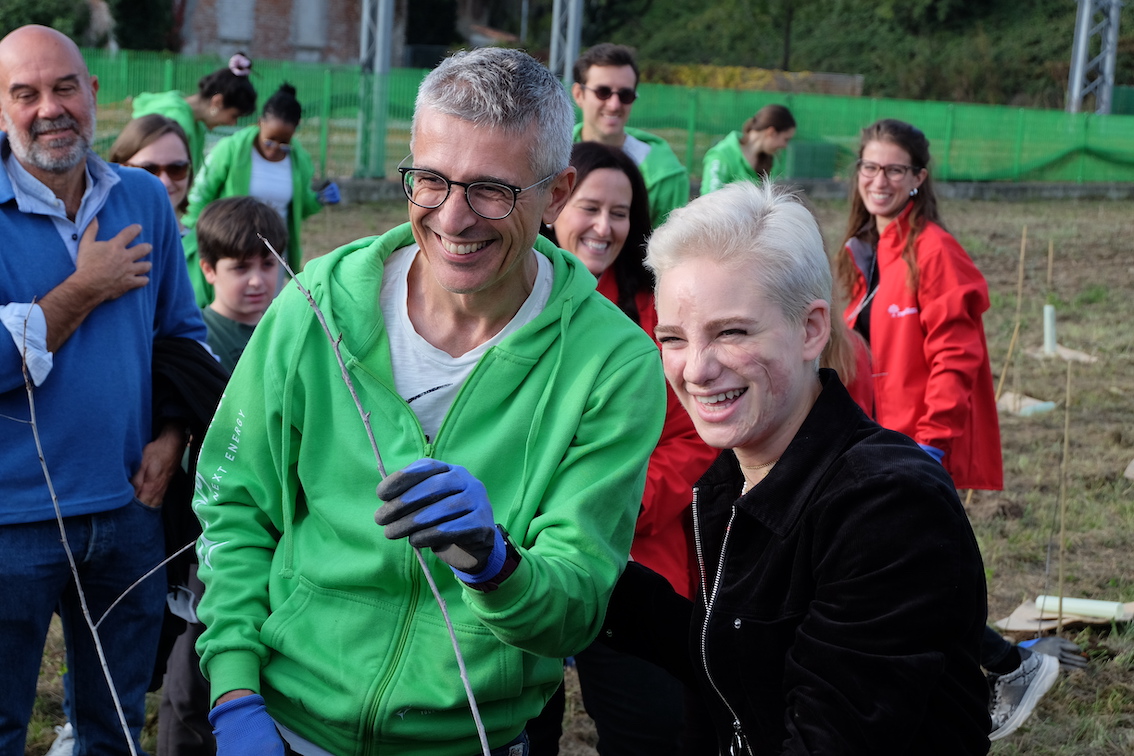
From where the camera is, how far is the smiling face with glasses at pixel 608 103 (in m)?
5.53

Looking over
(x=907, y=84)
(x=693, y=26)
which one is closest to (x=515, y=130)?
(x=907, y=84)

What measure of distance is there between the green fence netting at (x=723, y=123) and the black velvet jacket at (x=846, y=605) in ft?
48.4

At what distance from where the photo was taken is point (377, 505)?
201 cm

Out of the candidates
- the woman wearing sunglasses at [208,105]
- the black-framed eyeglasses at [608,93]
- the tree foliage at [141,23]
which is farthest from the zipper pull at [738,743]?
the tree foliage at [141,23]

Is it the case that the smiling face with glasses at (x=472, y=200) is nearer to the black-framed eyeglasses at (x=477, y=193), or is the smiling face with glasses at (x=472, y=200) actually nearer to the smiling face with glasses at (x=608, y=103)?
the black-framed eyeglasses at (x=477, y=193)

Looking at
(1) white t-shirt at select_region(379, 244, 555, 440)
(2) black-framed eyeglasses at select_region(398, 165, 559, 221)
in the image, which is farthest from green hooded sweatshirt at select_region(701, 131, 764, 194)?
(2) black-framed eyeglasses at select_region(398, 165, 559, 221)

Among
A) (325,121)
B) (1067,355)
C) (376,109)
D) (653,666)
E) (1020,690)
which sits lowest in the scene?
(1020,690)

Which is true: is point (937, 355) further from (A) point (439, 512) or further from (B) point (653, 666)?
(A) point (439, 512)

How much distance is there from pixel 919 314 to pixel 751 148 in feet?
13.4

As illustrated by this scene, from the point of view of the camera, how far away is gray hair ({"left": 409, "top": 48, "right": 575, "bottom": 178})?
1960 mm

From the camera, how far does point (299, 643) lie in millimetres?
2027

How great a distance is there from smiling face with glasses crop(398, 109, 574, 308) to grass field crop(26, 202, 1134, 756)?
2458 mm

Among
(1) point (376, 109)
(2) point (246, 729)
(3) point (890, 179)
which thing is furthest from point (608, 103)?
(1) point (376, 109)

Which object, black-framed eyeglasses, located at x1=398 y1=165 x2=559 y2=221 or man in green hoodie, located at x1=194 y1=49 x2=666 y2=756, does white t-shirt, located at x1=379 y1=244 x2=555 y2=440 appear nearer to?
man in green hoodie, located at x1=194 y1=49 x2=666 y2=756
